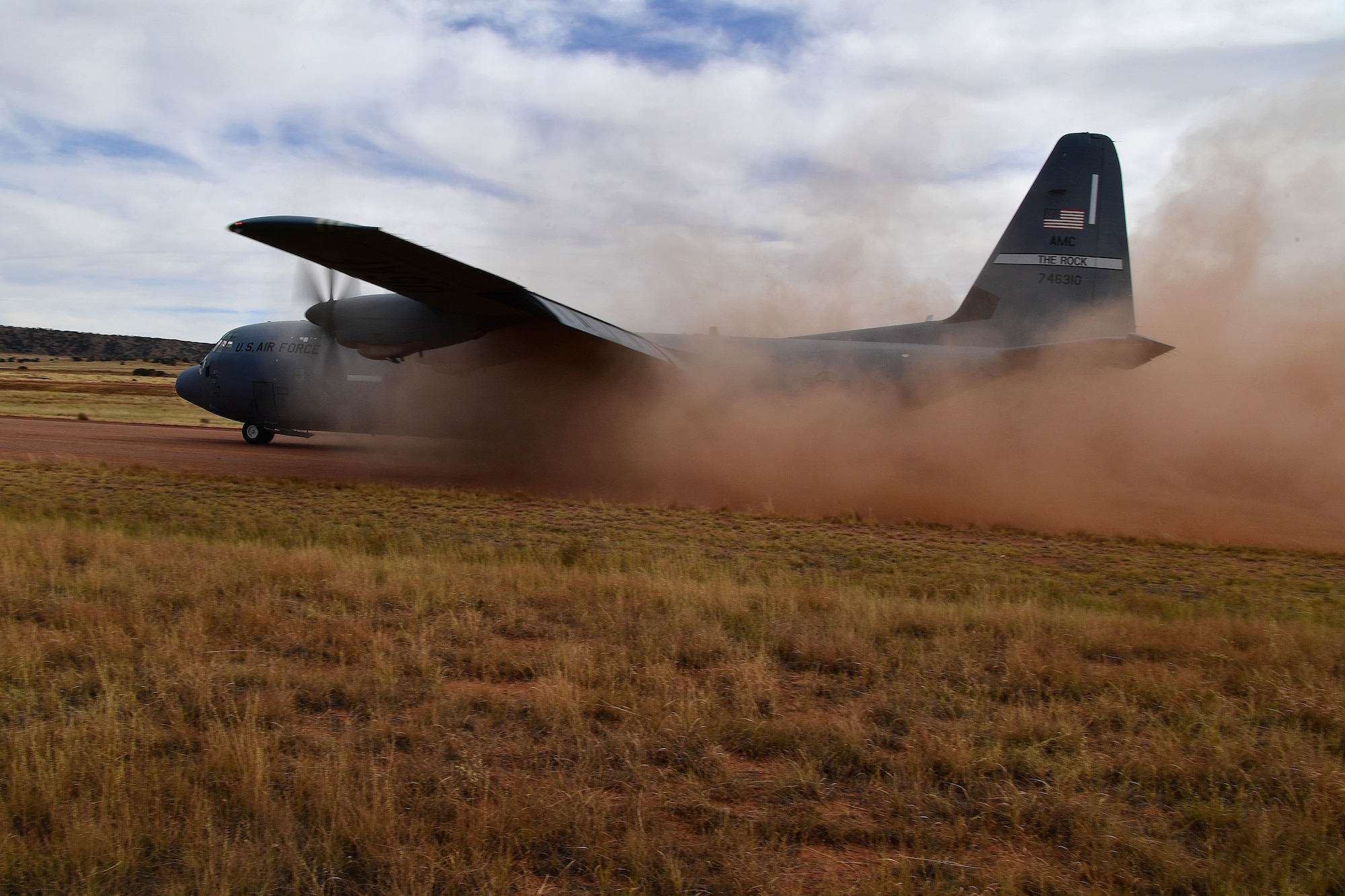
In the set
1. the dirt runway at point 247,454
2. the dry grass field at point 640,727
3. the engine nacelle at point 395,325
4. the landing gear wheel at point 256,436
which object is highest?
the engine nacelle at point 395,325

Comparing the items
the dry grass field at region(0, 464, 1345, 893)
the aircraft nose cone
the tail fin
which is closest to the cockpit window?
the aircraft nose cone

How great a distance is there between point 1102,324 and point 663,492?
10.5 meters

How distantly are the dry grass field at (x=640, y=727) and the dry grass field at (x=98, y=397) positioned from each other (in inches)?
1214

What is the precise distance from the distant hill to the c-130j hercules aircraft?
135m

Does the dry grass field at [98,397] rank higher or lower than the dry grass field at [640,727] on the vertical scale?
higher

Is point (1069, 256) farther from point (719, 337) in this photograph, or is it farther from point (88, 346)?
point (88, 346)

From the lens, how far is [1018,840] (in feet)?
13.6

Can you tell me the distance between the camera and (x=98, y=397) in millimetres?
47719

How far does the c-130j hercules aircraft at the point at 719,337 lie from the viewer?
16656 millimetres

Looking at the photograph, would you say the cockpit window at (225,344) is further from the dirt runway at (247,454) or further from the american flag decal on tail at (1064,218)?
the american flag decal on tail at (1064,218)

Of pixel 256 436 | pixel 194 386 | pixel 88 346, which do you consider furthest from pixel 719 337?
pixel 88 346

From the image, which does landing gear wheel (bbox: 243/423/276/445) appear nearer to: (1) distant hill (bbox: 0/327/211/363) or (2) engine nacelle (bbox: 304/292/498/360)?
(2) engine nacelle (bbox: 304/292/498/360)

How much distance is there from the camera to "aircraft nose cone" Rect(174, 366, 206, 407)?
77.8ft

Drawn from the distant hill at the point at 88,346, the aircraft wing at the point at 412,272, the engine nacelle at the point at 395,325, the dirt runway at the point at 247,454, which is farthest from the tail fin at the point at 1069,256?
the distant hill at the point at 88,346
